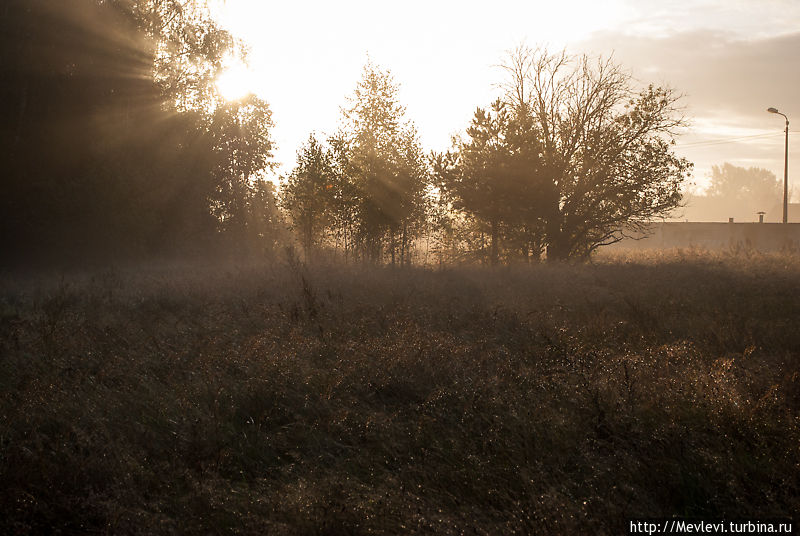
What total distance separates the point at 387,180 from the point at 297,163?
5.48 metres

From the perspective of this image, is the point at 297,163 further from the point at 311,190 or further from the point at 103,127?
the point at 103,127

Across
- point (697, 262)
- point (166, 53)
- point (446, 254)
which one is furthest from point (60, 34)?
point (697, 262)

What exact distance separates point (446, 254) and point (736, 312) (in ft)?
55.5

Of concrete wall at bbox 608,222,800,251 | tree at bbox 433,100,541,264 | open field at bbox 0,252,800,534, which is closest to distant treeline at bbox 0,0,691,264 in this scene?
tree at bbox 433,100,541,264

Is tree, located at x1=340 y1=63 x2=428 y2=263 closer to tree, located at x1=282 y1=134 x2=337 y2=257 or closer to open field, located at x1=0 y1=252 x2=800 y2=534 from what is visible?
tree, located at x1=282 y1=134 x2=337 y2=257

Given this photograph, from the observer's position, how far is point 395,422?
16.9ft

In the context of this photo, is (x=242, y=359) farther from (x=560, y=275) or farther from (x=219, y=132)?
(x=219, y=132)

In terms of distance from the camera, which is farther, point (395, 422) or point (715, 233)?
point (715, 233)

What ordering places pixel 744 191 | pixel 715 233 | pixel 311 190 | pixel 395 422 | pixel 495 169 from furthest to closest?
pixel 744 191 < pixel 715 233 < pixel 311 190 < pixel 495 169 < pixel 395 422

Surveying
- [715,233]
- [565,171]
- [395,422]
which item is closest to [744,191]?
[715,233]

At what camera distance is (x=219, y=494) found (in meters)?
3.99

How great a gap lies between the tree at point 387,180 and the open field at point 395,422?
1346cm

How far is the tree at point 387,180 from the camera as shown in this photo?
22.6 metres

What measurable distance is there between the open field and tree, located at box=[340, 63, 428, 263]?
13458 millimetres
